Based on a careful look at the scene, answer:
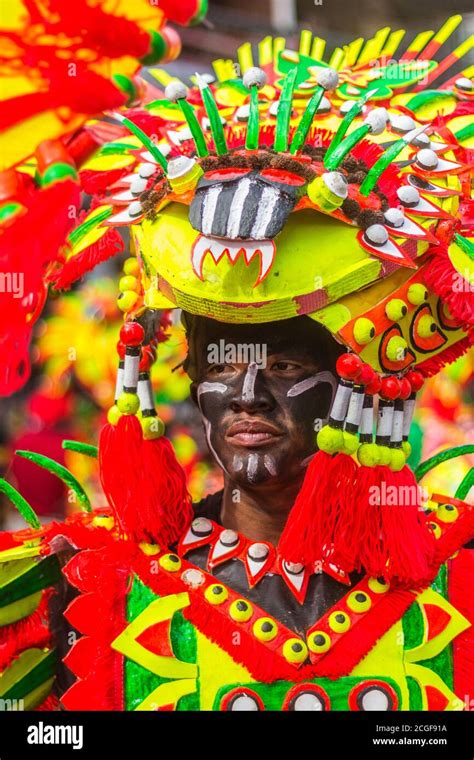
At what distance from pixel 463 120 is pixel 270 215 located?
0.69 meters

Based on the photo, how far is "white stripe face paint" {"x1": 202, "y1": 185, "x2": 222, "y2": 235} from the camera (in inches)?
86.7

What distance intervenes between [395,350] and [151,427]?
0.53m

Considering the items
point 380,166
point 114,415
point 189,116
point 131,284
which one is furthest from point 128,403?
point 380,166

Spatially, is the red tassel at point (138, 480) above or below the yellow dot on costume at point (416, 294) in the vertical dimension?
below

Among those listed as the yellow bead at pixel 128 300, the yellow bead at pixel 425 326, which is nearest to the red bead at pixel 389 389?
the yellow bead at pixel 425 326

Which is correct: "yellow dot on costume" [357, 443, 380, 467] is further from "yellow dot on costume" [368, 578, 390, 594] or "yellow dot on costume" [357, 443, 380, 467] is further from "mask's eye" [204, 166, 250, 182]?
"mask's eye" [204, 166, 250, 182]

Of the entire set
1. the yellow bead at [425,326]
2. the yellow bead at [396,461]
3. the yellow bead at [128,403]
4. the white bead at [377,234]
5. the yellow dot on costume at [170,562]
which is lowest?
the yellow dot on costume at [170,562]

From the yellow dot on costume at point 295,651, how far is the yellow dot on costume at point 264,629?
34mm

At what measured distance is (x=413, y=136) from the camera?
2338 mm

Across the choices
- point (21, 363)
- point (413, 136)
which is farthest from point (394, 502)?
point (21, 363)

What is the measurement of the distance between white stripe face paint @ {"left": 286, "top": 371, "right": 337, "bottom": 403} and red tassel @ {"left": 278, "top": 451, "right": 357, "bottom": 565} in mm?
142

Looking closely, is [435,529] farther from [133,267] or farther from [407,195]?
[133,267]

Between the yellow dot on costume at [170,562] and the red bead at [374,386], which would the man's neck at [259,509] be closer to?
the yellow dot on costume at [170,562]

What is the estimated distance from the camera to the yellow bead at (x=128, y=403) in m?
2.42
